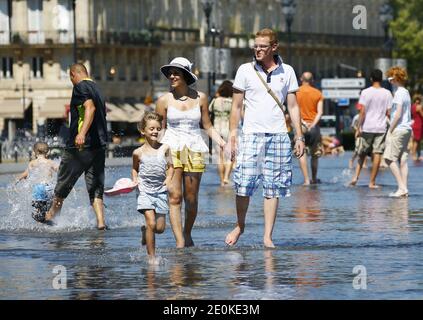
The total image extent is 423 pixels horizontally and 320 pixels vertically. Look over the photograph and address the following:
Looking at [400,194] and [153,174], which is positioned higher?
[153,174]

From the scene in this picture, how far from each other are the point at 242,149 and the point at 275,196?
1.59 feet

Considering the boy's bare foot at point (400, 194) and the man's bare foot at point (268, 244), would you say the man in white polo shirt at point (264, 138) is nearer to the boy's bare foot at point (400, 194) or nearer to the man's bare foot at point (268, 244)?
the man's bare foot at point (268, 244)

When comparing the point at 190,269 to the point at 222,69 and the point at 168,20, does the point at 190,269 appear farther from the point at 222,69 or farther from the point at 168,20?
the point at 168,20

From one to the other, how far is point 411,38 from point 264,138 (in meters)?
111

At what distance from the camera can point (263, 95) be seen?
15766 millimetres

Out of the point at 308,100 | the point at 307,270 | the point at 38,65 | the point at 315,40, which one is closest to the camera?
the point at 307,270

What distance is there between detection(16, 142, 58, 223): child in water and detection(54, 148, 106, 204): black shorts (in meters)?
0.24

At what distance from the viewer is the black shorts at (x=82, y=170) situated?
18734mm

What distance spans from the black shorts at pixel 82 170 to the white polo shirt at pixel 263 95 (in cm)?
325

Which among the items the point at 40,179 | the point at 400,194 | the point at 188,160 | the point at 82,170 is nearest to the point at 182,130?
the point at 188,160

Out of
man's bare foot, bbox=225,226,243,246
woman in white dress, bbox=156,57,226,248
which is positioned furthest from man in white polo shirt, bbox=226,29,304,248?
woman in white dress, bbox=156,57,226,248

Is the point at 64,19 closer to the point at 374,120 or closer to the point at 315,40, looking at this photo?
the point at 315,40

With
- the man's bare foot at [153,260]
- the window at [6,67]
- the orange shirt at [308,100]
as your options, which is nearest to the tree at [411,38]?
the window at [6,67]

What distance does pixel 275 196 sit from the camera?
15688 millimetres
